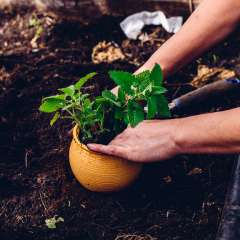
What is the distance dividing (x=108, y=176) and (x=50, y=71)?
3.76ft

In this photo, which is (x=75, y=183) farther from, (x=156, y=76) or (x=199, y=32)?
(x=199, y=32)

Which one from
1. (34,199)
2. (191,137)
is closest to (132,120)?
(191,137)

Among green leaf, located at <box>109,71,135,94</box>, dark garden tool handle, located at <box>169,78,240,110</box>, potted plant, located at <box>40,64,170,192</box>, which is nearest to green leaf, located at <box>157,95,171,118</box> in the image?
potted plant, located at <box>40,64,170,192</box>

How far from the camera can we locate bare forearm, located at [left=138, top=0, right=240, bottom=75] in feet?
8.30

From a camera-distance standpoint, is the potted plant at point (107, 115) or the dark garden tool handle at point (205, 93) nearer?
the potted plant at point (107, 115)

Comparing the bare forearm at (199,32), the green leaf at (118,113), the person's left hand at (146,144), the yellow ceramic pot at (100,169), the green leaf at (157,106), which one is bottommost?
the yellow ceramic pot at (100,169)

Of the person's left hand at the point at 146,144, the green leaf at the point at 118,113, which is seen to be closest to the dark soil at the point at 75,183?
the person's left hand at the point at 146,144

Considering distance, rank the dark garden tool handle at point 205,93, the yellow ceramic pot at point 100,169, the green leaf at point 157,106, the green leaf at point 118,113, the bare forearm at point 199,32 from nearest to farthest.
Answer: the green leaf at point 157,106
the green leaf at point 118,113
the yellow ceramic pot at point 100,169
the bare forearm at point 199,32
the dark garden tool handle at point 205,93

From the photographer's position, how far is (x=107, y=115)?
7.55ft

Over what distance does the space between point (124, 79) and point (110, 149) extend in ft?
1.07

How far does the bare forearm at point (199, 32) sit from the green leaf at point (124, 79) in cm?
49

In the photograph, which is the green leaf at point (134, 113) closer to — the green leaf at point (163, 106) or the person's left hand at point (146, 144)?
the green leaf at point (163, 106)

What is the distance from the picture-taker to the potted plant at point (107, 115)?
2068 millimetres

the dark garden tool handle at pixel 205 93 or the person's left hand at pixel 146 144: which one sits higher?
the person's left hand at pixel 146 144
